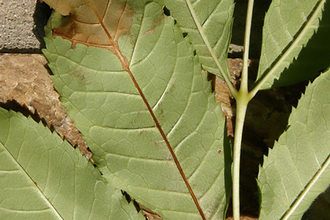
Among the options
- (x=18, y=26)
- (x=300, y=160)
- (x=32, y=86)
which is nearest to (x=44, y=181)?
(x=32, y=86)

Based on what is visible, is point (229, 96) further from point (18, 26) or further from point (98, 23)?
point (18, 26)

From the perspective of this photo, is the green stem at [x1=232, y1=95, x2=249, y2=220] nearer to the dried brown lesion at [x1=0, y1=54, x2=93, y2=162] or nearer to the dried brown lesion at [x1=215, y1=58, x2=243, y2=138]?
the dried brown lesion at [x1=215, y1=58, x2=243, y2=138]

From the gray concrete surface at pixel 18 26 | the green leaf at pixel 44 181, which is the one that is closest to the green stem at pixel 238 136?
the green leaf at pixel 44 181

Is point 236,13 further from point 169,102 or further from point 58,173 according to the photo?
point 58,173

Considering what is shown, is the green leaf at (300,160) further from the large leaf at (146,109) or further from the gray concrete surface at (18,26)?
the gray concrete surface at (18,26)

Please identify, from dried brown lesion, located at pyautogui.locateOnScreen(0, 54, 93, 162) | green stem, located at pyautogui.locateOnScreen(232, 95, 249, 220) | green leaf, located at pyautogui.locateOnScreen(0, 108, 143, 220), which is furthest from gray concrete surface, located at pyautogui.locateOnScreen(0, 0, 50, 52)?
green stem, located at pyautogui.locateOnScreen(232, 95, 249, 220)

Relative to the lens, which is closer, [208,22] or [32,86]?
[208,22]
